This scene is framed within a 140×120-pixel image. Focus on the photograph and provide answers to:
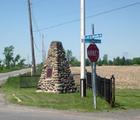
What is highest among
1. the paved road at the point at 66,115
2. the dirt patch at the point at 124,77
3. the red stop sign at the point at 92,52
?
the red stop sign at the point at 92,52

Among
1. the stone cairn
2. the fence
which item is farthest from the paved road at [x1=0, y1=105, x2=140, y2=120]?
the stone cairn

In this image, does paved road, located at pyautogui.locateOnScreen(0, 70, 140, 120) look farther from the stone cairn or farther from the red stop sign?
the stone cairn

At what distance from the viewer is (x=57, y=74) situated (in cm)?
3106

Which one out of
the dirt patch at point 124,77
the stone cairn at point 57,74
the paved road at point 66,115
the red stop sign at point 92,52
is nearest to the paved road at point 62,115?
the paved road at point 66,115

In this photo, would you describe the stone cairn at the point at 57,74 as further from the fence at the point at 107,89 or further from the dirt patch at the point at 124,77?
the dirt patch at the point at 124,77

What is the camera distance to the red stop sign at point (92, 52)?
821 inches

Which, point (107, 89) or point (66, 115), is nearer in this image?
point (66, 115)

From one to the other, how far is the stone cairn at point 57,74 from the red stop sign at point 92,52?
33.4ft

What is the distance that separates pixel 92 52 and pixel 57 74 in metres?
10.4

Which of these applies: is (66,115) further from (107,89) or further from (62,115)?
(107,89)

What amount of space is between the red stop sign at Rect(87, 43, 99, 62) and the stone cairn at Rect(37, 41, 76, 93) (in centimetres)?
1019

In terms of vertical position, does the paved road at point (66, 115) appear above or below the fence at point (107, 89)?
below

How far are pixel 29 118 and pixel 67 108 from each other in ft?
15.2

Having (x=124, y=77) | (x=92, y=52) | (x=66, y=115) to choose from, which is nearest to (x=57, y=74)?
(x=92, y=52)
